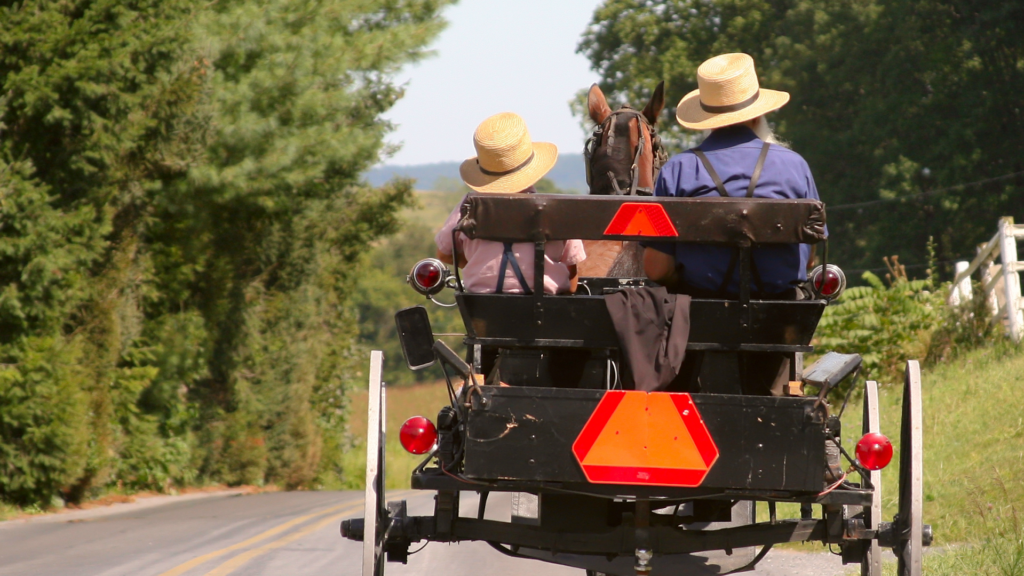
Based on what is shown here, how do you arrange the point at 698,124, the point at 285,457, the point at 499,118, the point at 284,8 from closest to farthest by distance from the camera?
the point at 698,124 < the point at 499,118 < the point at 284,8 < the point at 285,457

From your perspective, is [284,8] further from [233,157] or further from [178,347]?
[178,347]

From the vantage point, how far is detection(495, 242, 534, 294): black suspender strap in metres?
5.19

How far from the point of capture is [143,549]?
Answer: 9.25 m

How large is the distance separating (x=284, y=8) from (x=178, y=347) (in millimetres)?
5702

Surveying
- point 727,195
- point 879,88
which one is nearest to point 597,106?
point 727,195

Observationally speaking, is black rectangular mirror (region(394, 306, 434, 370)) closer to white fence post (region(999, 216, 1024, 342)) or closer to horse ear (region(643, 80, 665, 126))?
A: horse ear (region(643, 80, 665, 126))

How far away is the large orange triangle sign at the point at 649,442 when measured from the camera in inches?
179

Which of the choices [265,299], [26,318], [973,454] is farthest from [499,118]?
[265,299]

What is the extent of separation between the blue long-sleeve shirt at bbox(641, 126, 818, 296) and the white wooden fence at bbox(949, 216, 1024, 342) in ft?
33.2

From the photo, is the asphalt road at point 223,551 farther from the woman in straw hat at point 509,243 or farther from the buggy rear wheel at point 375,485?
the woman in straw hat at point 509,243

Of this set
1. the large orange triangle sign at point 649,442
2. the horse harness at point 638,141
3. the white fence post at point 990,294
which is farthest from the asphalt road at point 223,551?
the white fence post at point 990,294

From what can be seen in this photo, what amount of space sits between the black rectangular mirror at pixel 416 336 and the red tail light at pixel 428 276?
102mm

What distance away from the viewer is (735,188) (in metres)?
5.07

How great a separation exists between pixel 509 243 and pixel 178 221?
1394 centimetres
